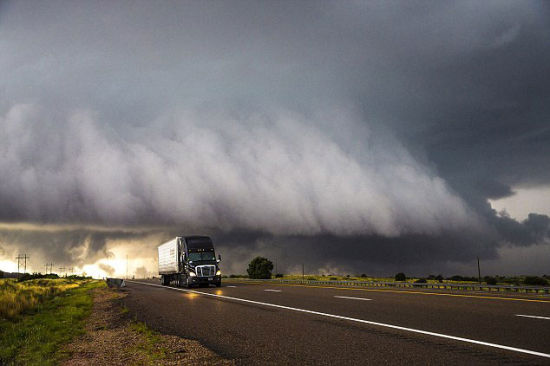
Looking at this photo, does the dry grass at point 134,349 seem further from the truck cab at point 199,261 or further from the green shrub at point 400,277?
the green shrub at point 400,277

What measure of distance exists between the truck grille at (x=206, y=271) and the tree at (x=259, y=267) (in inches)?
2631

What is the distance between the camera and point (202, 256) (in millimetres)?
34688

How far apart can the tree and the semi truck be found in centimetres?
6410

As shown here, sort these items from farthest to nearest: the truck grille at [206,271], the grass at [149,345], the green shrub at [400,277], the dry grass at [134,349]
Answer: the green shrub at [400,277], the truck grille at [206,271], the grass at [149,345], the dry grass at [134,349]

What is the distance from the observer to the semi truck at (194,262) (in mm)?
33719

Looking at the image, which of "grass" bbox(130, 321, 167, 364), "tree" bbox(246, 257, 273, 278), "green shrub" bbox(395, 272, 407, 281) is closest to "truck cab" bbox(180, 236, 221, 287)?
"grass" bbox(130, 321, 167, 364)

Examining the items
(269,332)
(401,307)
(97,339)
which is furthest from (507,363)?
(97,339)

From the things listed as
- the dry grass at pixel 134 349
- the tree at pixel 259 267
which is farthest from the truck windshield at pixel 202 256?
the tree at pixel 259 267

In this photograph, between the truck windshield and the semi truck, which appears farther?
the truck windshield

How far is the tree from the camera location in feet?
331

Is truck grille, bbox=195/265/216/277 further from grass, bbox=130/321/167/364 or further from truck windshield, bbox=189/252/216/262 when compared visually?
grass, bbox=130/321/167/364

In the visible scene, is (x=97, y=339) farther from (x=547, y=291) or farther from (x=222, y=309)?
(x=547, y=291)

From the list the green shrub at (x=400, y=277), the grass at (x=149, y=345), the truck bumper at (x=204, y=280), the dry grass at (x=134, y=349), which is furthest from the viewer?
the green shrub at (x=400, y=277)

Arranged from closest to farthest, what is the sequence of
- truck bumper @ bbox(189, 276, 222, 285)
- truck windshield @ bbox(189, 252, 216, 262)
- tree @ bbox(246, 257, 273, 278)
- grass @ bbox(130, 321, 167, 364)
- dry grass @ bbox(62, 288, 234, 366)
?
dry grass @ bbox(62, 288, 234, 366)
grass @ bbox(130, 321, 167, 364)
truck bumper @ bbox(189, 276, 222, 285)
truck windshield @ bbox(189, 252, 216, 262)
tree @ bbox(246, 257, 273, 278)
